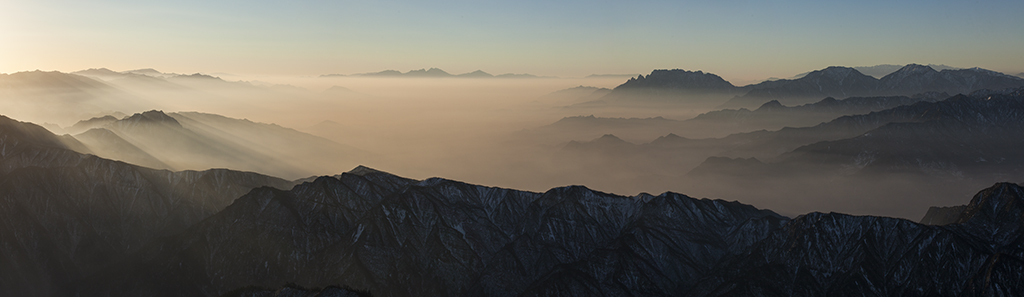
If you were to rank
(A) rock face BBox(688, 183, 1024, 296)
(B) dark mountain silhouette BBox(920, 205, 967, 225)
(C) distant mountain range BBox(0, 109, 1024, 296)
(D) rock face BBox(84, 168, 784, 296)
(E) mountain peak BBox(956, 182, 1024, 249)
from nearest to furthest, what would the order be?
(A) rock face BBox(688, 183, 1024, 296) < (E) mountain peak BBox(956, 182, 1024, 249) < (C) distant mountain range BBox(0, 109, 1024, 296) < (D) rock face BBox(84, 168, 784, 296) < (B) dark mountain silhouette BBox(920, 205, 967, 225)

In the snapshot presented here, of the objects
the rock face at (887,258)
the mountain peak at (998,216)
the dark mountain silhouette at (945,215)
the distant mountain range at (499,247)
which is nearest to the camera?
the rock face at (887,258)

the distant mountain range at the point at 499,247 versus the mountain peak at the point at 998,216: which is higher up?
the mountain peak at the point at 998,216

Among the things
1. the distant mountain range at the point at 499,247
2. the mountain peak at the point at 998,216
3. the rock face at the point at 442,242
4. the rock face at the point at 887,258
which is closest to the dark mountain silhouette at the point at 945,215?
the distant mountain range at the point at 499,247

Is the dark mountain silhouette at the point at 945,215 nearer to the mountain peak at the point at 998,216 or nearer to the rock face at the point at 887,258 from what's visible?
the rock face at the point at 887,258

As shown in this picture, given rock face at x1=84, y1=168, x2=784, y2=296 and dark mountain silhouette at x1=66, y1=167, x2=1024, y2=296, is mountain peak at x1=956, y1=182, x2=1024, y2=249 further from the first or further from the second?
rock face at x1=84, y1=168, x2=784, y2=296

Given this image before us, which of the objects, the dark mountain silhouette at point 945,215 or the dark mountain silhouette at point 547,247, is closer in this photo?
the dark mountain silhouette at point 547,247

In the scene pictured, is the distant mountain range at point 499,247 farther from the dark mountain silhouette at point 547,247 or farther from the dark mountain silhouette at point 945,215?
the dark mountain silhouette at point 945,215

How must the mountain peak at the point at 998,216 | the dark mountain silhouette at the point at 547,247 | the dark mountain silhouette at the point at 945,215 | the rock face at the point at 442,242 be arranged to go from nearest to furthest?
1. the mountain peak at the point at 998,216
2. the dark mountain silhouette at the point at 547,247
3. the rock face at the point at 442,242
4. the dark mountain silhouette at the point at 945,215

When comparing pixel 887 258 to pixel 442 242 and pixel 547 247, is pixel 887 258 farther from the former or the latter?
pixel 442 242

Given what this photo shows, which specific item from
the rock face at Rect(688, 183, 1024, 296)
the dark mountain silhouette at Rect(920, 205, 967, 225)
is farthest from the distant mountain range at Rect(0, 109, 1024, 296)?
the dark mountain silhouette at Rect(920, 205, 967, 225)

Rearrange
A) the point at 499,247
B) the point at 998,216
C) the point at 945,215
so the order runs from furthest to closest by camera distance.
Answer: the point at 945,215
the point at 499,247
the point at 998,216

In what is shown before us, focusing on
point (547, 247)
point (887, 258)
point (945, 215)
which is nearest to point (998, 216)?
point (887, 258)
